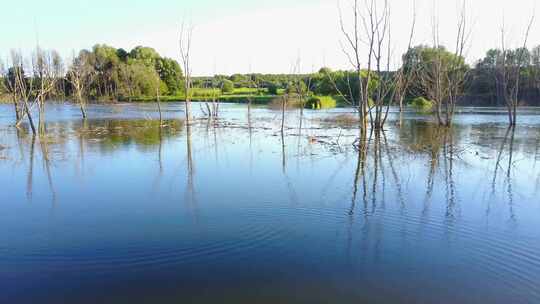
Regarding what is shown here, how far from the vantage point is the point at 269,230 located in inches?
245

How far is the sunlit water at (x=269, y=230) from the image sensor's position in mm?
4469

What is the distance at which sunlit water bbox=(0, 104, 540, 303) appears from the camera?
14.7ft

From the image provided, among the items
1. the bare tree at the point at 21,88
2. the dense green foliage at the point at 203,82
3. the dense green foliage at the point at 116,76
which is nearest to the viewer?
the bare tree at the point at 21,88

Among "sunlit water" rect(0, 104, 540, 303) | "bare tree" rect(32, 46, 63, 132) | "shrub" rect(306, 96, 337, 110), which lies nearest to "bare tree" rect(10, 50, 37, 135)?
"bare tree" rect(32, 46, 63, 132)

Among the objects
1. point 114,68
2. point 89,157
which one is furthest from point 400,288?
point 114,68

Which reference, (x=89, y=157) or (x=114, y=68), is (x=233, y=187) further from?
(x=114, y=68)

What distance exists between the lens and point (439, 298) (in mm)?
4254

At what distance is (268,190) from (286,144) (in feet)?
26.3

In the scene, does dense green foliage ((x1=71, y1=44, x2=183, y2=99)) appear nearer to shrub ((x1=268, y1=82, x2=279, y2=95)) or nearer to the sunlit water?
shrub ((x1=268, y1=82, x2=279, y2=95))

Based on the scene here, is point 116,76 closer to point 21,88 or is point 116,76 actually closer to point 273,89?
point 273,89

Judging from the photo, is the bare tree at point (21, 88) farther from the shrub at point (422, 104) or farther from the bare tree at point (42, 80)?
the shrub at point (422, 104)

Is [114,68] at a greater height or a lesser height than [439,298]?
greater

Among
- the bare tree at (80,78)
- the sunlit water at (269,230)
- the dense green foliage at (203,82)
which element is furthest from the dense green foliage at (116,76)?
the sunlit water at (269,230)

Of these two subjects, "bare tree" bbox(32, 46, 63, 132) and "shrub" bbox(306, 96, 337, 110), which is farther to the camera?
"shrub" bbox(306, 96, 337, 110)
